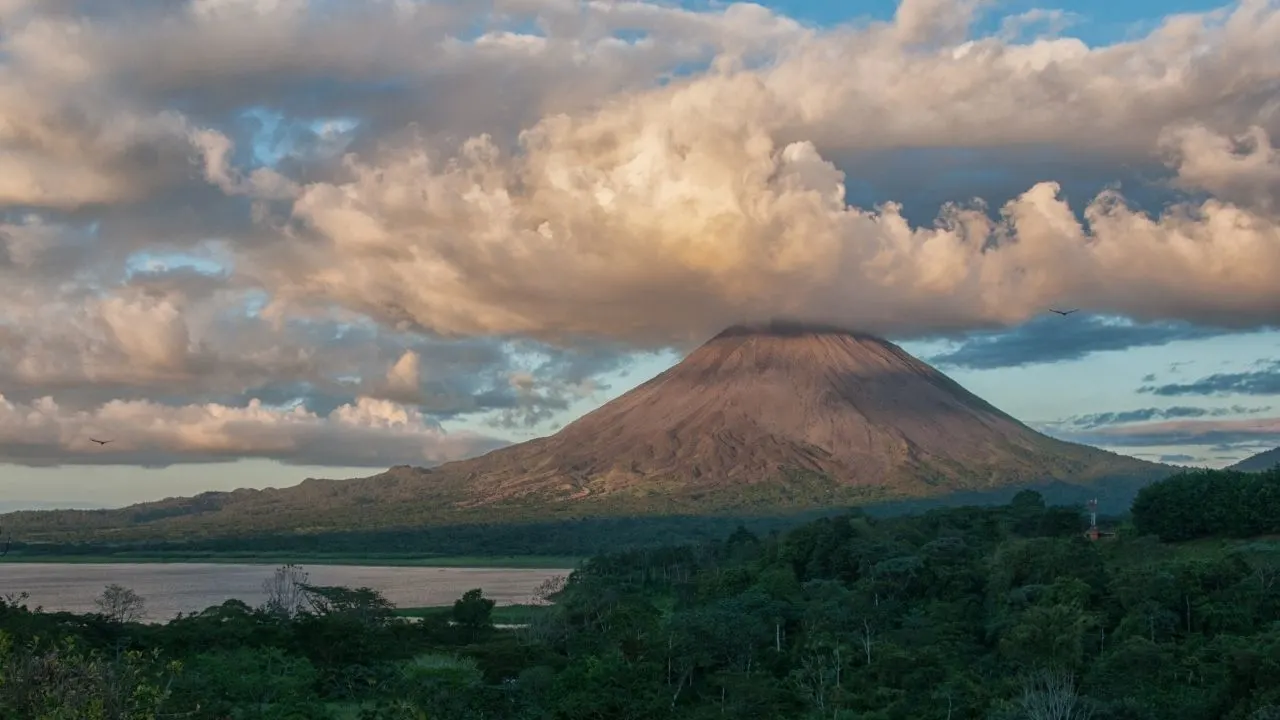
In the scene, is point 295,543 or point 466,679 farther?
point 295,543

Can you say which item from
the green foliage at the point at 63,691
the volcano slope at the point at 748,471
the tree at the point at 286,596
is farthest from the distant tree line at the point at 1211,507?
the volcano slope at the point at 748,471

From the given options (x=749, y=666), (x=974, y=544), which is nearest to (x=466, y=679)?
(x=749, y=666)

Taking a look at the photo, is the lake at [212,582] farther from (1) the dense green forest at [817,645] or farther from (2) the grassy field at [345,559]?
(1) the dense green forest at [817,645]

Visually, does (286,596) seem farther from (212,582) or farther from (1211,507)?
(1211,507)

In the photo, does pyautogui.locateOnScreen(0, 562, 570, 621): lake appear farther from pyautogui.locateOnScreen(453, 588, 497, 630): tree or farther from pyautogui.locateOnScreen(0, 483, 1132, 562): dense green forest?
pyautogui.locateOnScreen(453, 588, 497, 630): tree

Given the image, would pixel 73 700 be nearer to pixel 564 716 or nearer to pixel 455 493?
pixel 564 716

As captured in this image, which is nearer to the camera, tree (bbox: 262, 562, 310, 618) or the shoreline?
tree (bbox: 262, 562, 310, 618)

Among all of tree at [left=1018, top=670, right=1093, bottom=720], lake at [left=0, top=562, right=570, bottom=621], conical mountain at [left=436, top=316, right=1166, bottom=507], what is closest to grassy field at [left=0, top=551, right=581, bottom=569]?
lake at [left=0, top=562, right=570, bottom=621]
